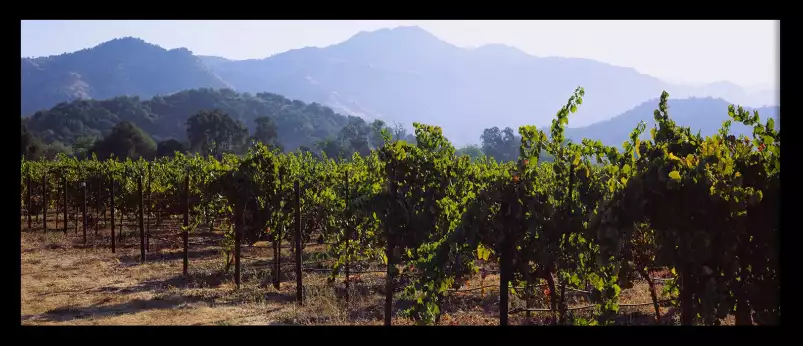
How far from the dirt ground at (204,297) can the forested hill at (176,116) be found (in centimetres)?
10358

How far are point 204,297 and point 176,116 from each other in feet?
520

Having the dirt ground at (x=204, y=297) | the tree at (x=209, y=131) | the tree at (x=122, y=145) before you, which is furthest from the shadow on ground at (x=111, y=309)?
the tree at (x=209, y=131)

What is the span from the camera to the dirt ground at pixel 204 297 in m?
9.80

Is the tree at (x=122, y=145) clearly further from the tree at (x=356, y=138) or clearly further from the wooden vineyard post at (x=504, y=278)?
the wooden vineyard post at (x=504, y=278)

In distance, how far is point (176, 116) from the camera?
156 m

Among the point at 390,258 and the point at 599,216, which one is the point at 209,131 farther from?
the point at 599,216

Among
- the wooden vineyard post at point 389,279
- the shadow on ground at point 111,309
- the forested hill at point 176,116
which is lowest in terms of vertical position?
the shadow on ground at point 111,309

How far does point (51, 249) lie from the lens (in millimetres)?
17453

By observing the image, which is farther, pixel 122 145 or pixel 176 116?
pixel 176 116

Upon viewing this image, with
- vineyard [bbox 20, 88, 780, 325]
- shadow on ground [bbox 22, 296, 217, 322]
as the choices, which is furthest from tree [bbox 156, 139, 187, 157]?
vineyard [bbox 20, 88, 780, 325]

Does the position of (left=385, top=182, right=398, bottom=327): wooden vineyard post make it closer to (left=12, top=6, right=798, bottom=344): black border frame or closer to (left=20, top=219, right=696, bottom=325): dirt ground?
(left=20, top=219, right=696, bottom=325): dirt ground

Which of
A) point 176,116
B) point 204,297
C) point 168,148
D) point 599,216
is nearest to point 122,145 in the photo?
point 168,148

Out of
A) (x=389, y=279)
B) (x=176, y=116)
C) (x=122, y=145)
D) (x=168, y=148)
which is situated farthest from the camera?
(x=176, y=116)
